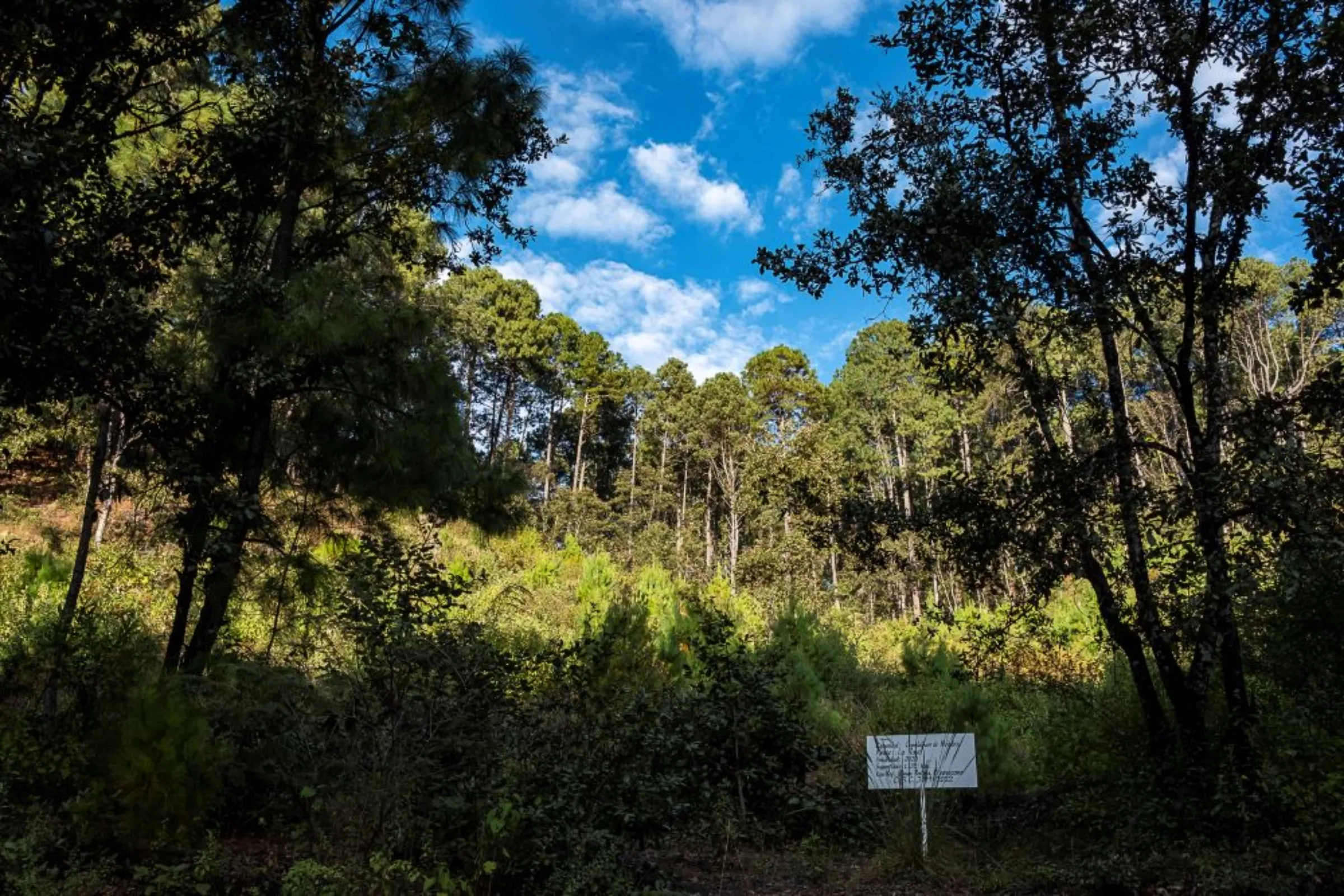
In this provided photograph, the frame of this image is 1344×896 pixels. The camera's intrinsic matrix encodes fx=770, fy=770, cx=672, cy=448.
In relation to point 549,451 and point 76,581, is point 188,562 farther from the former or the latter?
point 549,451

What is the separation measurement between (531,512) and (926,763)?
3.82 m

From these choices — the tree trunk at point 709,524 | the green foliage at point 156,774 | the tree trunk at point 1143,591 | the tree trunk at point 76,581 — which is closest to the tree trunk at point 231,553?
the tree trunk at point 76,581

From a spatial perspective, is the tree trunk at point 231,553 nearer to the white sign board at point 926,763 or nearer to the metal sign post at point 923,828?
the white sign board at point 926,763

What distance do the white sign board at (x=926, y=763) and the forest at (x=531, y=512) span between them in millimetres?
336

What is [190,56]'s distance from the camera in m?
4.70

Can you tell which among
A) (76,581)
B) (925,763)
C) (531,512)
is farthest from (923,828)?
(76,581)

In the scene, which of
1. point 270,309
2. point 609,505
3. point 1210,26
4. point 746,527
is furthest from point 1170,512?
point 609,505

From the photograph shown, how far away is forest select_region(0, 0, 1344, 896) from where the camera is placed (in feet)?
12.1

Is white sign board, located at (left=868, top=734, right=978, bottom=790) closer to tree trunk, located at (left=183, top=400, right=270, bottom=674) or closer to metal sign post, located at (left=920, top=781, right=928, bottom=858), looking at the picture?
metal sign post, located at (left=920, top=781, right=928, bottom=858)

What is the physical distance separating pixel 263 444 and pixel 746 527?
23.9 m

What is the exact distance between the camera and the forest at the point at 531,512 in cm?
369

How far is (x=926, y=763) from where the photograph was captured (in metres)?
4.77

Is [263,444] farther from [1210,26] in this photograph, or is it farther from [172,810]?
[1210,26]

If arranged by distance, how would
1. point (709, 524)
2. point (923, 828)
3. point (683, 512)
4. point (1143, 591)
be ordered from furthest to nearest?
point (683, 512) → point (709, 524) → point (923, 828) → point (1143, 591)
